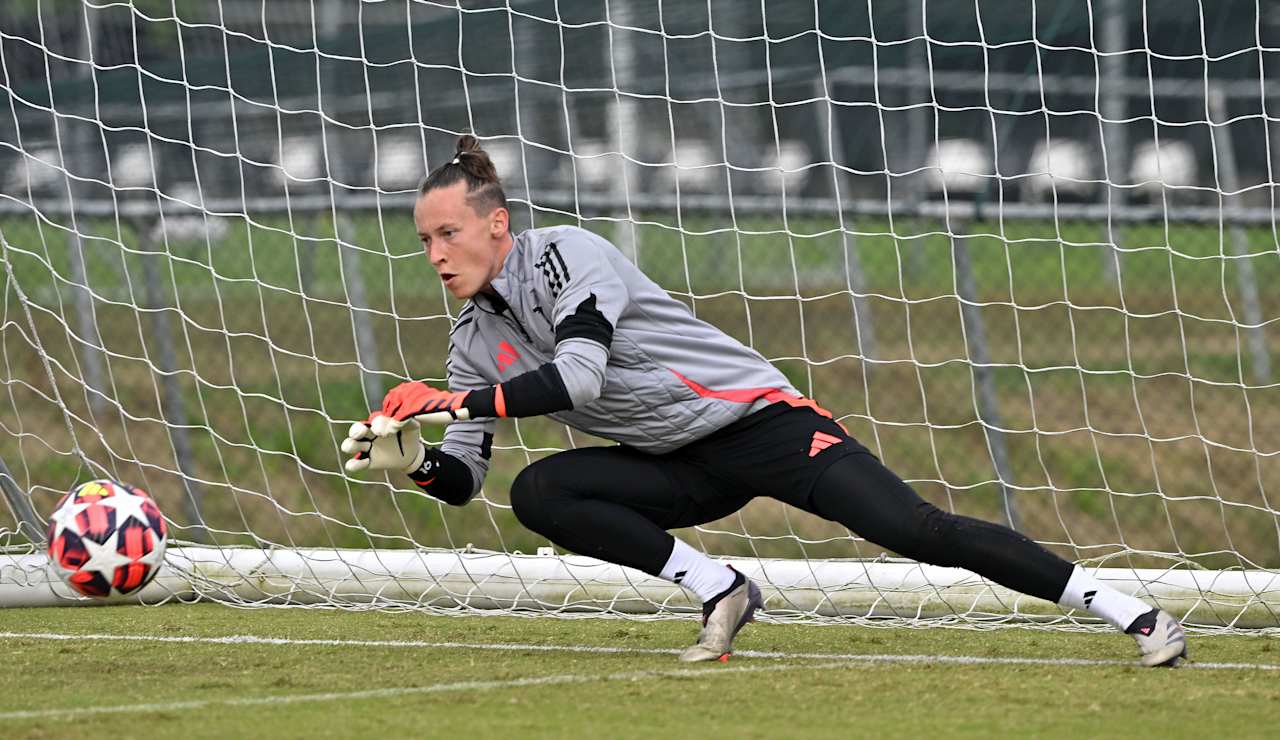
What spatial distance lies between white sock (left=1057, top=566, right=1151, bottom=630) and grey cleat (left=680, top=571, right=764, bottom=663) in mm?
861

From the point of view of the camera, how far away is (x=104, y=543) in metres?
4.43

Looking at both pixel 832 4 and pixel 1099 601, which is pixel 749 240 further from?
pixel 1099 601

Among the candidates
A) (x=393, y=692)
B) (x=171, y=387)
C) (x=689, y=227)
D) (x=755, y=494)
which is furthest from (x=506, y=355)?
(x=689, y=227)

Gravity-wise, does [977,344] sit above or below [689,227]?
below

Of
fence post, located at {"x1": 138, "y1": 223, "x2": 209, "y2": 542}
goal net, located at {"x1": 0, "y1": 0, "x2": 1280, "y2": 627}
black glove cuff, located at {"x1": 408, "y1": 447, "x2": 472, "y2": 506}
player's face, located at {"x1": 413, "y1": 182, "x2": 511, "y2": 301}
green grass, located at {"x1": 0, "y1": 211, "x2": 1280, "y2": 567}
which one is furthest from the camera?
green grass, located at {"x1": 0, "y1": 211, "x2": 1280, "y2": 567}

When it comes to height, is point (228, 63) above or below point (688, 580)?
above

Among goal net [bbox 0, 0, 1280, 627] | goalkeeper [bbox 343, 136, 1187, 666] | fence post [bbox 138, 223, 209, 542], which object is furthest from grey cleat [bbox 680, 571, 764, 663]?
fence post [bbox 138, 223, 209, 542]

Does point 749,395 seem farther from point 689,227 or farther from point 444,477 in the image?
point 689,227

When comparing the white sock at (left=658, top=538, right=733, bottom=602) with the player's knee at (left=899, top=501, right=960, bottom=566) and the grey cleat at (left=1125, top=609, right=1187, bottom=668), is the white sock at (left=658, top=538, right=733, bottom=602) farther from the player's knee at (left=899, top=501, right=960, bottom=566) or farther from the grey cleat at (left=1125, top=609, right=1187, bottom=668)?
the grey cleat at (left=1125, top=609, right=1187, bottom=668)

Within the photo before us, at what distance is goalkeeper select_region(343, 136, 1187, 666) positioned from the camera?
4465 millimetres

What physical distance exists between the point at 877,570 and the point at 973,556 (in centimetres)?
150

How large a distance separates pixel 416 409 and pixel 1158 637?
2.01 metres

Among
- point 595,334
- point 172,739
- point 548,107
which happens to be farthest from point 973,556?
point 548,107

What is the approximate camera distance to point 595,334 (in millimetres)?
4441
